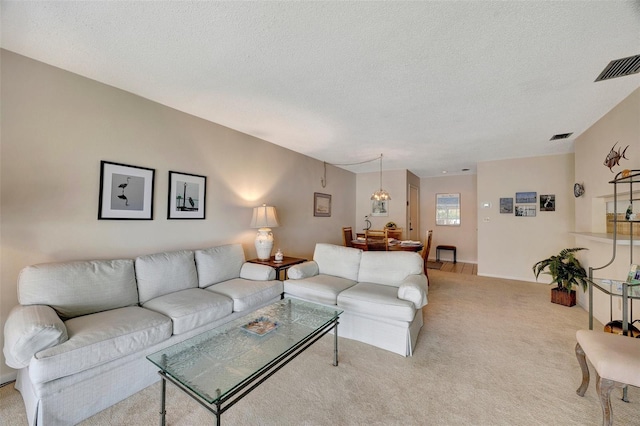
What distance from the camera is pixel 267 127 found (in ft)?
10.9

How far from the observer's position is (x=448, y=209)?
687 centimetres

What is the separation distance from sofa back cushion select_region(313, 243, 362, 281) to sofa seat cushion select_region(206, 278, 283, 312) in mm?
678

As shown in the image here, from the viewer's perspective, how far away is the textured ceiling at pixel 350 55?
4.76ft

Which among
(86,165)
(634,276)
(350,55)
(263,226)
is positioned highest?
(350,55)

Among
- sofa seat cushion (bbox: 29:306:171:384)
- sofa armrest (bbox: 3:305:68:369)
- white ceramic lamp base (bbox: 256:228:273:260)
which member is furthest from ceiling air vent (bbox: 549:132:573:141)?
sofa armrest (bbox: 3:305:68:369)

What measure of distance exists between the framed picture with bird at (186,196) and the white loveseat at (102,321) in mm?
524

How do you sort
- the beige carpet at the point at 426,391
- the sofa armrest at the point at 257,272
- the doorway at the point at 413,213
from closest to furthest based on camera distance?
the beige carpet at the point at 426,391, the sofa armrest at the point at 257,272, the doorway at the point at 413,213

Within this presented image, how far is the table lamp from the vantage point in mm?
3418

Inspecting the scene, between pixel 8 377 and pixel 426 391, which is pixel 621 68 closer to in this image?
pixel 426 391

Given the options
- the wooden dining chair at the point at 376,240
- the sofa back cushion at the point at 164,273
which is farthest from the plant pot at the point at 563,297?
the sofa back cushion at the point at 164,273

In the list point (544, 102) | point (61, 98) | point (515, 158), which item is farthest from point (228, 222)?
point (515, 158)

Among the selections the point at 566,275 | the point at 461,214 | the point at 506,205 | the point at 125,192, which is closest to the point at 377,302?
the point at 125,192

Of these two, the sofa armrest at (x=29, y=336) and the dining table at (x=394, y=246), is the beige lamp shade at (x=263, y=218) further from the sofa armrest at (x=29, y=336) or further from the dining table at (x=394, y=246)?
the sofa armrest at (x=29, y=336)

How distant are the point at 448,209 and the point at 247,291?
621 centimetres
